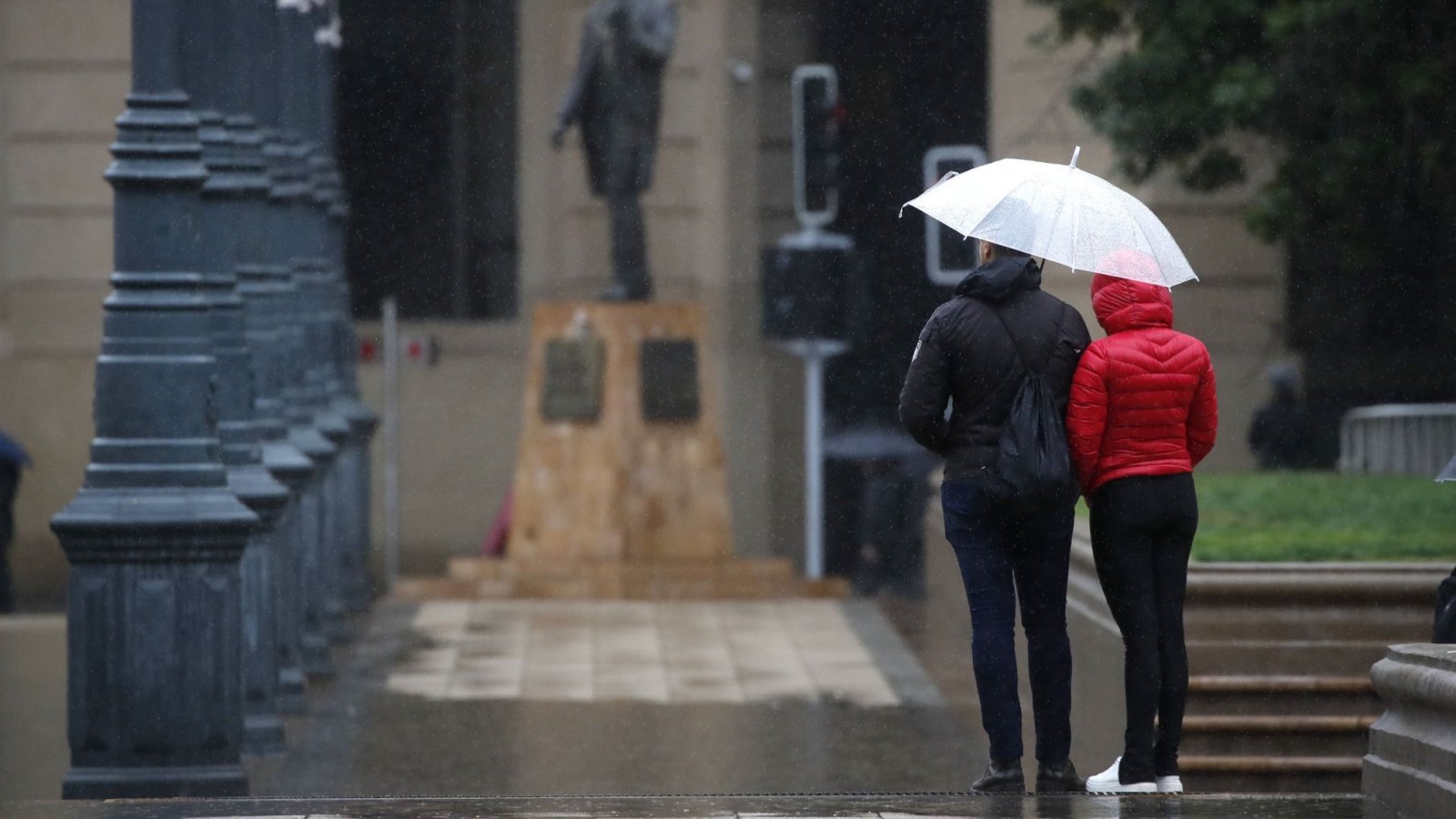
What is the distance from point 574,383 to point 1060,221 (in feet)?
38.6

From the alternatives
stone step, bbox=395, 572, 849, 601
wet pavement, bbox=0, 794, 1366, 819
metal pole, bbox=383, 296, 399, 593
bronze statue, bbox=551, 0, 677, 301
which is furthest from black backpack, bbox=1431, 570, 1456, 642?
metal pole, bbox=383, 296, 399, 593

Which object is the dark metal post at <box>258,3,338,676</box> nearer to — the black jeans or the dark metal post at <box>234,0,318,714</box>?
the dark metal post at <box>234,0,318,714</box>

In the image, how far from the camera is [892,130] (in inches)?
959

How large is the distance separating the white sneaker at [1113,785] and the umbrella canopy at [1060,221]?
1.49 m

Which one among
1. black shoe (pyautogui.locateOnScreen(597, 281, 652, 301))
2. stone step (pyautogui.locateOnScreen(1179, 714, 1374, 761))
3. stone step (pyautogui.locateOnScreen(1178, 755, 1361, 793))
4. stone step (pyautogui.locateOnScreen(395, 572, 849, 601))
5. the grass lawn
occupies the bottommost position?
stone step (pyautogui.locateOnScreen(395, 572, 849, 601))

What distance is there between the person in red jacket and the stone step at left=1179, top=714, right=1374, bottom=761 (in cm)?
226

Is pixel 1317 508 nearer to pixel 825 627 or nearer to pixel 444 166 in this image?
pixel 825 627

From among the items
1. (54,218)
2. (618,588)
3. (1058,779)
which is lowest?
(618,588)

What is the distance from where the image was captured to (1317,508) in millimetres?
12773

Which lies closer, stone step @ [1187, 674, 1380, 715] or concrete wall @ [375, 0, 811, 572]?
stone step @ [1187, 674, 1380, 715]

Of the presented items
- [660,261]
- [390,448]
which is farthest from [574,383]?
[660,261]

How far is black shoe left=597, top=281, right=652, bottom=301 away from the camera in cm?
1908

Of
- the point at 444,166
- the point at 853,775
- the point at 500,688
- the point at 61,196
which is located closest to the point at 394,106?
the point at 444,166

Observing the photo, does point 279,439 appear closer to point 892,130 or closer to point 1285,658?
point 1285,658
